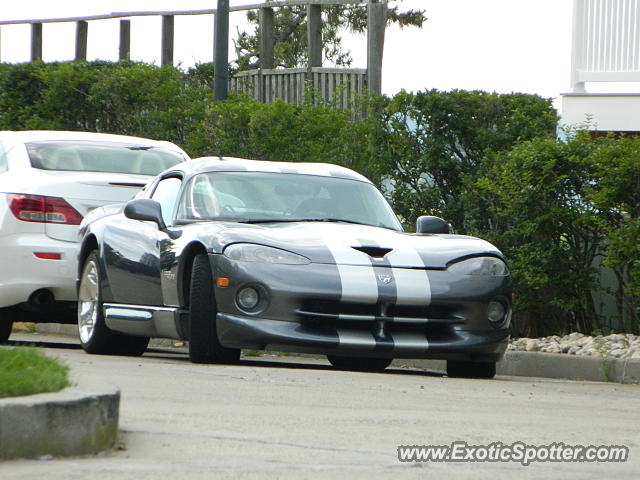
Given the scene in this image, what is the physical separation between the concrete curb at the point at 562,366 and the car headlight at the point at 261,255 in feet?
8.00

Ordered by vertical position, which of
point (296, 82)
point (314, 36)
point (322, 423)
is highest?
point (314, 36)

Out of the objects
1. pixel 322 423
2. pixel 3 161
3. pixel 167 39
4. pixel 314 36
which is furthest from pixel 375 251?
pixel 167 39

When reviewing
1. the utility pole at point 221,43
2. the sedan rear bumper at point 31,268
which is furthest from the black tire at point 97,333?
the utility pole at point 221,43

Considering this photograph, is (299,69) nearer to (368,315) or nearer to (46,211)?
(46,211)

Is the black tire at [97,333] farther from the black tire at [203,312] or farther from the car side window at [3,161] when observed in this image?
the black tire at [203,312]

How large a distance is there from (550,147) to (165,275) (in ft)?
12.3

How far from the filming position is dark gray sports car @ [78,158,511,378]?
→ 8.20 m

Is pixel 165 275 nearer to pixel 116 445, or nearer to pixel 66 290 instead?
pixel 66 290

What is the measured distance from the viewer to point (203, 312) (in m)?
8.39

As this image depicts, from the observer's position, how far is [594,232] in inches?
439

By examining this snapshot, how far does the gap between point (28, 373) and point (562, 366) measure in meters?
5.34

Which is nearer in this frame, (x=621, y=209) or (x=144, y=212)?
(x=144, y=212)

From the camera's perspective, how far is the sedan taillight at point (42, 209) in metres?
10.4

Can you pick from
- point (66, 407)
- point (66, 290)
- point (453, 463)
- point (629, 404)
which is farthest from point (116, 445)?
point (66, 290)
